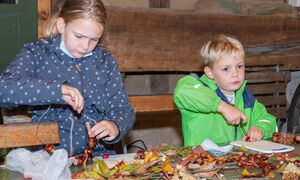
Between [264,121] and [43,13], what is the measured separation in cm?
165

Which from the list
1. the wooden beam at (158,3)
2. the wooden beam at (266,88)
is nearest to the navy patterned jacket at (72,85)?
the wooden beam at (158,3)

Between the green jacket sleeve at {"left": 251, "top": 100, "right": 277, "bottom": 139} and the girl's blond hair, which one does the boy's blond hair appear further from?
the girl's blond hair

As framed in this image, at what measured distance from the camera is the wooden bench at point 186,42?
3020mm

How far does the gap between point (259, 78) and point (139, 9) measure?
4.30ft

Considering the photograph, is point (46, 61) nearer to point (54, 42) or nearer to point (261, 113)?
point (54, 42)

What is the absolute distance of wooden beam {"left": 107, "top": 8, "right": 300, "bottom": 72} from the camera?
301cm

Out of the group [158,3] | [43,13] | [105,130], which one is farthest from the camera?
[158,3]

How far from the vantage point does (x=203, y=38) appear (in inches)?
129

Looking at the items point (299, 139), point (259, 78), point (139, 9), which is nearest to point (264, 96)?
point (259, 78)

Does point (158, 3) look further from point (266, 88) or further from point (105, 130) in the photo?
point (105, 130)

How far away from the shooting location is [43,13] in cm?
277

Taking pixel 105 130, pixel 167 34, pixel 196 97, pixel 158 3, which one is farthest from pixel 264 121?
pixel 158 3

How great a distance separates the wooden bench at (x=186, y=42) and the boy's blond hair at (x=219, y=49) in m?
0.70

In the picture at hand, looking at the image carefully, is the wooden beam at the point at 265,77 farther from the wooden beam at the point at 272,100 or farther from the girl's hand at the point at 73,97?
the girl's hand at the point at 73,97
